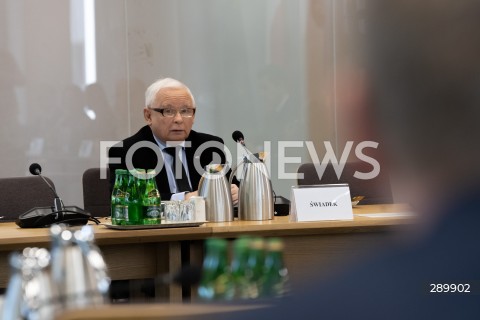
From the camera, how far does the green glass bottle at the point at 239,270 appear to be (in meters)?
0.65

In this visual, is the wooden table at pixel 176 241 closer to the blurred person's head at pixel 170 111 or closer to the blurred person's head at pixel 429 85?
the blurred person's head at pixel 170 111

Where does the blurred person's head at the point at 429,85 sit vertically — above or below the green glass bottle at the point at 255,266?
above

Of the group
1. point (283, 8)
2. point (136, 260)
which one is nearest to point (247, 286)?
point (136, 260)

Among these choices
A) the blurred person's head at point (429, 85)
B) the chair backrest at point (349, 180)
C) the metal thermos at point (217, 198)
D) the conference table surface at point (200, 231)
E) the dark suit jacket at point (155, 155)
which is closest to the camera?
the blurred person's head at point (429, 85)

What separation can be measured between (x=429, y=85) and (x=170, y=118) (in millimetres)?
3190

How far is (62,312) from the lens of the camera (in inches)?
25.3

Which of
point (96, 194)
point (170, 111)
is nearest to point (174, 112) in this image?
point (170, 111)

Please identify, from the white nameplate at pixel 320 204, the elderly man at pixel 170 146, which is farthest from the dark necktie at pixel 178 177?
the white nameplate at pixel 320 204

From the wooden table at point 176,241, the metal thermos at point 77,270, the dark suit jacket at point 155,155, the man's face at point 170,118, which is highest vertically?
the man's face at point 170,118

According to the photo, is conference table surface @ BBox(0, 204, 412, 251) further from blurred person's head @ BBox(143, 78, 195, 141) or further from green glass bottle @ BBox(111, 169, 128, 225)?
blurred person's head @ BBox(143, 78, 195, 141)

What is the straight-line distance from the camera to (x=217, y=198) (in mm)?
3027

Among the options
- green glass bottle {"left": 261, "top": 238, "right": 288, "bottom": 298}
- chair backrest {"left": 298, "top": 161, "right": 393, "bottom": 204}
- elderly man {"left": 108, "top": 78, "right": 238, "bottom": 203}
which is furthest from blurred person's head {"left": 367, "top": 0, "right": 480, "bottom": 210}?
chair backrest {"left": 298, "top": 161, "right": 393, "bottom": 204}

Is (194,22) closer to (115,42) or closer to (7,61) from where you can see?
(115,42)

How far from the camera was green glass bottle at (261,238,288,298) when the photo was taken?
0.66m
